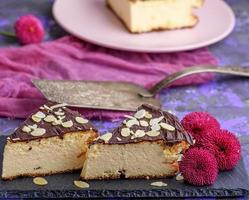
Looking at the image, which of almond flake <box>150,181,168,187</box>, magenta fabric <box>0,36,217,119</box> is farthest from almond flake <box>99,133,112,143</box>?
magenta fabric <box>0,36,217,119</box>

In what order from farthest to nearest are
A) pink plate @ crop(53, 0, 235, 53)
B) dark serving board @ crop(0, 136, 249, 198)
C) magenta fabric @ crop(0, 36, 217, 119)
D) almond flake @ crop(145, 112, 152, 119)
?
pink plate @ crop(53, 0, 235, 53), magenta fabric @ crop(0, 36, 217, 119), almond flake @ crop(145, 112, 152, 119), dark serving board @ crop(0, 136, 249, 198)

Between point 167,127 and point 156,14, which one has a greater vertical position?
point 156,14

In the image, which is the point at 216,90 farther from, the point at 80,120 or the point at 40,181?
the point at 40,181

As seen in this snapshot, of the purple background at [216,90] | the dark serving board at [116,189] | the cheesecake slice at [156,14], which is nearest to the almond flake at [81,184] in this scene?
the dark serving board at [116,189]

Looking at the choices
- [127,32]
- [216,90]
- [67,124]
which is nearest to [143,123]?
[67,124]

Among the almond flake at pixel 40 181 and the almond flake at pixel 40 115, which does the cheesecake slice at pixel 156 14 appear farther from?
the almond flake at pixel 40 181

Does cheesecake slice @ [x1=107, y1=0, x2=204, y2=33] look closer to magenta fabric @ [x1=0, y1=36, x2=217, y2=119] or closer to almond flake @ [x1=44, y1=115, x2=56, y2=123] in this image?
magenta fabric @ [x1=0, y1=36, x2=217, y2=119]
